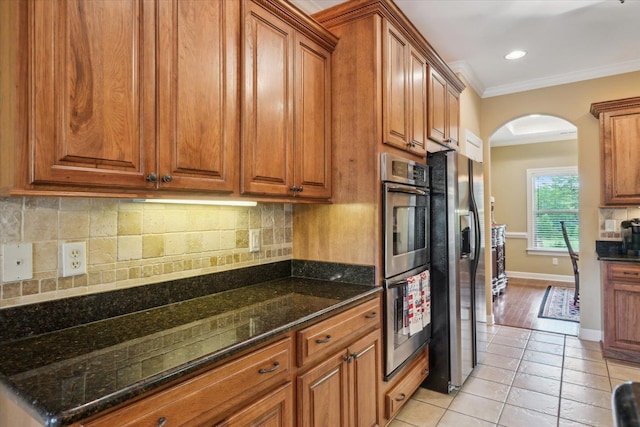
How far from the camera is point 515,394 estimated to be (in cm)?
259

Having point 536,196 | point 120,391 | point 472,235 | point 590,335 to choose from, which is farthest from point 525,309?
point 120,391

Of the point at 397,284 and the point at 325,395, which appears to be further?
the point at 397,284

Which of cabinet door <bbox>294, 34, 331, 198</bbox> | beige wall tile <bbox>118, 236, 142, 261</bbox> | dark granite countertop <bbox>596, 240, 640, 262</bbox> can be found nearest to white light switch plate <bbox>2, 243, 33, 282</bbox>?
beige wall tile <bbox>118, 236, 142, 261</bbox>

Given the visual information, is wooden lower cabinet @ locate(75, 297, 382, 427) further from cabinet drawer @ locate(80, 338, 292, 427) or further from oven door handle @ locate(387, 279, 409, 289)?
oven door handle @ locate(387, 279, 409, 289)

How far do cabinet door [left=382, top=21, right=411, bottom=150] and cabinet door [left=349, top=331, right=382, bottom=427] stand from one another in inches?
46.0

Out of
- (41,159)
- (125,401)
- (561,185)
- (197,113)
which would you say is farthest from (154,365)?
(561,185)

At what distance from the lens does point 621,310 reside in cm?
317

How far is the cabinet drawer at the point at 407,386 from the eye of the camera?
2.13 metres

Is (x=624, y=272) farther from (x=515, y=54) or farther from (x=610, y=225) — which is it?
(x=515, y=54)

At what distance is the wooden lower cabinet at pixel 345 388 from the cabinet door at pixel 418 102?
1352 mm

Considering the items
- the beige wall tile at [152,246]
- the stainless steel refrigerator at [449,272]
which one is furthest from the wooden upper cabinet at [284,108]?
the stainless steel refrigerator at [449,272]

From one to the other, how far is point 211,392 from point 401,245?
150 centimetres

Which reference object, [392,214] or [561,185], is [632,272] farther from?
[561,185]

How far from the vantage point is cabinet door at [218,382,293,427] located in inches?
46.2
